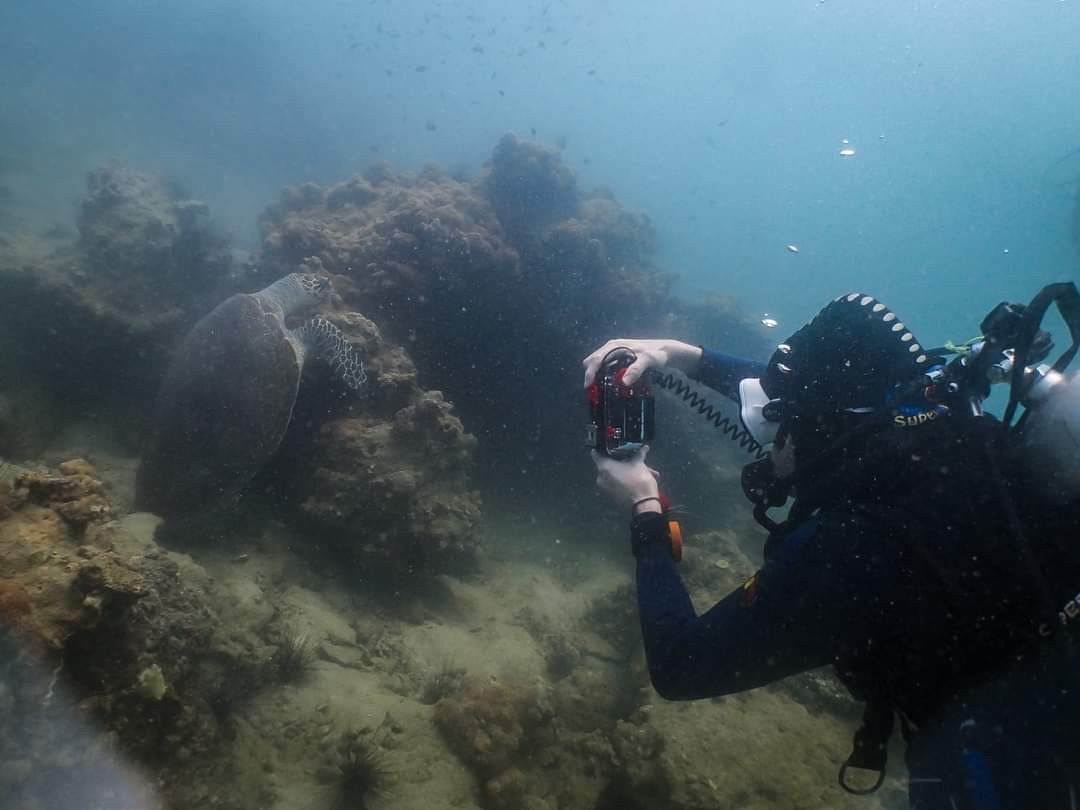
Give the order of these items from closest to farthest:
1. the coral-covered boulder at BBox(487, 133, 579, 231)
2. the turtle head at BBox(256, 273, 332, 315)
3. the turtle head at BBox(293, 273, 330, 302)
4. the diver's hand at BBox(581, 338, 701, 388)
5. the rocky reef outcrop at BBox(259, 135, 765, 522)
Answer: the diver's hand at BBox(581, 338, 701, 388)
the turtle head at BBox(256, 273, 332, 315)
the turtle head at BBox(293, 273, 330, 302)
the rocky reef outcrop at BBox(259, 135, 765, 522)
the coral-covered boulder at BBox(487, 133, 579, 231)

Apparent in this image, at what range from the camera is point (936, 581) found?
166 cm

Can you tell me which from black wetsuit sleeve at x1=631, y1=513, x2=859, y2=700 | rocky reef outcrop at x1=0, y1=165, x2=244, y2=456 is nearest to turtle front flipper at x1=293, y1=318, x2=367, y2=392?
rocky reef outcrop at x1=0, y1=165, x2=244, y2=456

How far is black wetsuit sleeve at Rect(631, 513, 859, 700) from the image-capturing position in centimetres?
176

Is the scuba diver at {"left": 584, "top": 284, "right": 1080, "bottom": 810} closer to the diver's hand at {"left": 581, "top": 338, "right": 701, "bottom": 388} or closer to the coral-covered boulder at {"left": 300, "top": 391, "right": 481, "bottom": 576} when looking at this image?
the diver's hand at {"left": 581, "top": 338, "right": 701, "bottom": 388}

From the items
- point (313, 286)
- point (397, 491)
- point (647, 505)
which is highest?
point (647, 505)

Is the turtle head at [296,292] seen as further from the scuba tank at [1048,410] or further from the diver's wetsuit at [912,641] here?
the scuba tank at [1048,410]

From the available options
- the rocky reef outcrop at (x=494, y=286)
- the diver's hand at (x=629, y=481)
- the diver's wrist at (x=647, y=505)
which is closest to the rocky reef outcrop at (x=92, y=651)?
the diver's hand at (x=629, y=481)

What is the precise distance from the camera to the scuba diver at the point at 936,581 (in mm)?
1566

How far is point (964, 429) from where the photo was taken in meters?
1.86

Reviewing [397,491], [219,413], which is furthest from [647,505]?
[219,413]

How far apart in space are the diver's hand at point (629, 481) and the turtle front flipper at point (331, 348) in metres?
4.07

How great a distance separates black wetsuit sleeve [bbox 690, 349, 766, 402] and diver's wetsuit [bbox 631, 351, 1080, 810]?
4.96 feet

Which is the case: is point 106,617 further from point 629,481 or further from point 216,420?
point 629,481

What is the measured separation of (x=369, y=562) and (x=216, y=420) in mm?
2020
